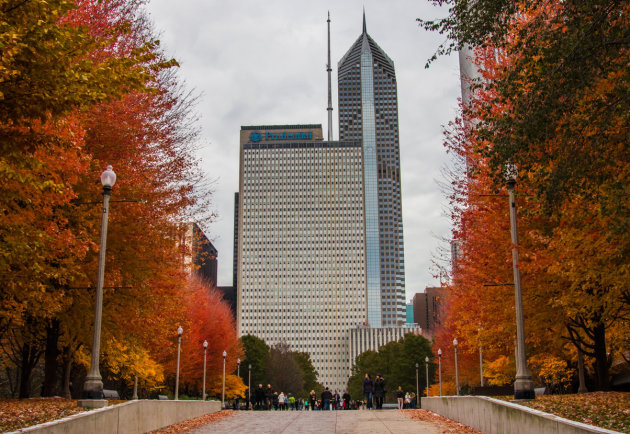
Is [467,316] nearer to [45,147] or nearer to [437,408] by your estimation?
[437,408]

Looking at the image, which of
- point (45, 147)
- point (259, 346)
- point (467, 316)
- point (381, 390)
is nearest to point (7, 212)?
point (45, 147)

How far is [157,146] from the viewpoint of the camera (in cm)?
2170

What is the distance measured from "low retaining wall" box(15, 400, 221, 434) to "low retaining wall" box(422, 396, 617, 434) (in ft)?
25.9

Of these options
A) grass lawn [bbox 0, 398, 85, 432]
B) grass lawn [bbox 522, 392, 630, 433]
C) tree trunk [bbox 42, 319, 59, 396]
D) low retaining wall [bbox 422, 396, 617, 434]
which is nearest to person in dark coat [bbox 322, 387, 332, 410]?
low retaining wall [bbox 422, 396, 617, 434]

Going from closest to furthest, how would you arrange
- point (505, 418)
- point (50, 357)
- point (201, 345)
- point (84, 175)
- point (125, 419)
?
point (505, 418), point (125, 419), point (84, 175), point (50, 357), point (201, 345)

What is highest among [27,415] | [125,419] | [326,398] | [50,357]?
[50,357]

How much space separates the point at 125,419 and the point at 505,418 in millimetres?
8292

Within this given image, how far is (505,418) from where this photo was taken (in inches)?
504

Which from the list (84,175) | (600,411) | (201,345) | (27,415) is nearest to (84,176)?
(84,175)

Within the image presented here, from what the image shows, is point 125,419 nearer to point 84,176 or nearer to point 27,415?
point 27,415

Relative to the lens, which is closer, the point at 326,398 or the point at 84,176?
the point at 84,176

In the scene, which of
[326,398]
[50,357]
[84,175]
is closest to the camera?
[84,175]

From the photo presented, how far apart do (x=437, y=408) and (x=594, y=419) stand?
1446 centimetres

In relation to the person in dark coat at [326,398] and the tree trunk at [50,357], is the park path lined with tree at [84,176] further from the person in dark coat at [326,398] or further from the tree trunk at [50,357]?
the person in dark coat at [326,398]
